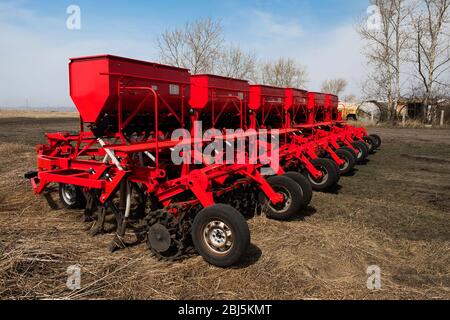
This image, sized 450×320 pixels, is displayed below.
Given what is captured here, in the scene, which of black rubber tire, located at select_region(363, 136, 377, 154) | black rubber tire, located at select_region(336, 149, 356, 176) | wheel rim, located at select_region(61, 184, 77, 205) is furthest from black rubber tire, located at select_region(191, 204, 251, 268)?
black rubber tire, located at select_region(363, 136, 377, 154)

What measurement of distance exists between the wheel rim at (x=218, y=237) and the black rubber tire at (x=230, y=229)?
2 cm

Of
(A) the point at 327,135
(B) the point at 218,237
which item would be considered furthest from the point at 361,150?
(B) the point at 218,237

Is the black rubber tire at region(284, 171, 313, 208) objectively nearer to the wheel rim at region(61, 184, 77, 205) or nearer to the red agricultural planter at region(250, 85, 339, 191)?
the red agricultural planter at region(250, 85, 339, 191)

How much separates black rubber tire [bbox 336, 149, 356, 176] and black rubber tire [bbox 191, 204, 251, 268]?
585 cm

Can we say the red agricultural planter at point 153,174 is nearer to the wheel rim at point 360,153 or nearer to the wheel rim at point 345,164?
the wheel rim at point 345,164

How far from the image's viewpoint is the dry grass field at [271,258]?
11.5 ft

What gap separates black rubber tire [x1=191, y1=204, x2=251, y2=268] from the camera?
12.5 ft

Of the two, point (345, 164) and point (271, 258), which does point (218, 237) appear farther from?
point (345, 164)

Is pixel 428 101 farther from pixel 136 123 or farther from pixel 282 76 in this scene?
pixel 136 123

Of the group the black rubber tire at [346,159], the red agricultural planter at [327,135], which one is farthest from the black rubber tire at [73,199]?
the black rubber tire at [346,159]

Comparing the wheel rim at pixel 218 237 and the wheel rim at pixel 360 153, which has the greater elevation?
the wheel rim at pixel 360 153

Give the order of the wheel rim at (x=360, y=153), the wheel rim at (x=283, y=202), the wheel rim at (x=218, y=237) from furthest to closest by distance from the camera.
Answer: the wheel rim at (x=360, y=153) → the wheel rim at (x=283, y=202) → the wheel rim at (x=218, y=237)

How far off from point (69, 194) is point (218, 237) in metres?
3.25

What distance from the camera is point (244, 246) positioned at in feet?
12.5
